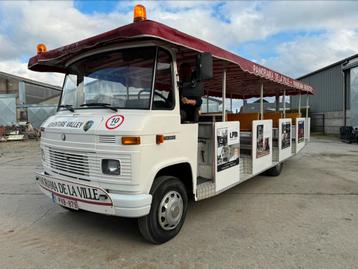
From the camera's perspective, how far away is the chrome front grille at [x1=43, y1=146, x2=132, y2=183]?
3221mm

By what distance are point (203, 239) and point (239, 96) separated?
7434 millimetres

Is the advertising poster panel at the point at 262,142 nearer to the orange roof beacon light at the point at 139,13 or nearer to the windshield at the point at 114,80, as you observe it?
the windshield at the point at 114,80

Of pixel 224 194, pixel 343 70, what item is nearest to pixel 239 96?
pixel 224 194

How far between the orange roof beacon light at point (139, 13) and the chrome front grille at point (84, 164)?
1462mm

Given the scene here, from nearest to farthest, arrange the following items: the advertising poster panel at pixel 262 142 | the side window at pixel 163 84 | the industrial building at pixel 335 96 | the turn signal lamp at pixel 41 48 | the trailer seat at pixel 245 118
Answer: the side window at pixel 163 84 → the turn signal lamp at pixel 41 48 → the advertising poster panel at pixel 262 142 → the trailer seat at pixel 245 118 → the industrial building at pixel 335 96

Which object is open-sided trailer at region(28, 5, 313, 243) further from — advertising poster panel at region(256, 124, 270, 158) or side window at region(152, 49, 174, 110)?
advertising poster panel at region(256, 124, 270, 158)

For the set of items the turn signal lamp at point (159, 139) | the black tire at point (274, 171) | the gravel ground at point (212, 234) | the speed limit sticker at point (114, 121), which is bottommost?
the gravel ground at point (212, 234)

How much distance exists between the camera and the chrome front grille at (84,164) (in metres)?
3.22

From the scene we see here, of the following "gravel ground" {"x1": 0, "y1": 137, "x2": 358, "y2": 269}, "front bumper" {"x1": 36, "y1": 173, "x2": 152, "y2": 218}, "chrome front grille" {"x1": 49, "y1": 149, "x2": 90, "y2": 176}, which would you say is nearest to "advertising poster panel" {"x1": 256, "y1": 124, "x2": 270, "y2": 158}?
"gravel ground" {"x1": 0, "y1": 137, "x2": 358, "y2": 269}

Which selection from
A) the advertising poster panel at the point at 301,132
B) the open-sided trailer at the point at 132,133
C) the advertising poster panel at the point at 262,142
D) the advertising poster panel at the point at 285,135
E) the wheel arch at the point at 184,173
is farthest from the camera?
the advertising poster panel at the point at 301,132

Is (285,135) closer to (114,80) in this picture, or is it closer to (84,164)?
(114,80)

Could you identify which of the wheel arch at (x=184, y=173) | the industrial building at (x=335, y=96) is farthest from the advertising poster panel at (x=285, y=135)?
the industrial building at (x=335, y=96)

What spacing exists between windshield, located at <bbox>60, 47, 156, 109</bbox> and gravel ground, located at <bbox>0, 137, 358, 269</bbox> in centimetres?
170

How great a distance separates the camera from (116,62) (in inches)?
150
